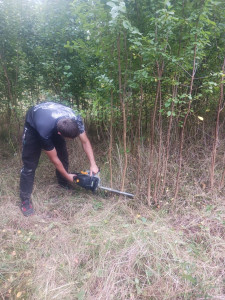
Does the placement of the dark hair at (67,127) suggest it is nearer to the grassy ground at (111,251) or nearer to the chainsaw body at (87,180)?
the chainsaw body at (87,180)

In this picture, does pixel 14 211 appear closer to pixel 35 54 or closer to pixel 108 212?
pixel 108 212

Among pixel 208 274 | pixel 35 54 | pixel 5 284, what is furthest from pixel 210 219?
pixel 35 54

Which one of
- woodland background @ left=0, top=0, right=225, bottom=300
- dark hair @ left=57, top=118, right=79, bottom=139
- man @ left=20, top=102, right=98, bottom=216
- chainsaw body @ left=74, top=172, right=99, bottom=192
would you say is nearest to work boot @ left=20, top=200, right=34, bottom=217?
man @ left=20, top=102, right=98, bottom=216

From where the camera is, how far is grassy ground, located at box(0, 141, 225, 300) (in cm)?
171

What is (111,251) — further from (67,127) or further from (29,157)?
(29,157)

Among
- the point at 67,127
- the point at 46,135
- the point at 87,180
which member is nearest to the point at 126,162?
the point at 87,180

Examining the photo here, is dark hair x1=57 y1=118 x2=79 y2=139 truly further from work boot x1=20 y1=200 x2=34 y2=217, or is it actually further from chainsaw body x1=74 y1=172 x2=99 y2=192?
work boot x1=20 y1=200 x2=34 y2=217

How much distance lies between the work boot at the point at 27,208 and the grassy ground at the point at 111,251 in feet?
0.23

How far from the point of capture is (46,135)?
233cm

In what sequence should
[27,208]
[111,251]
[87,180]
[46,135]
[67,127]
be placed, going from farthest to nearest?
[27,208], [87,180], [46,135], [67,127], [111,251]

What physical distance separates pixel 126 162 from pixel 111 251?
3.70ft

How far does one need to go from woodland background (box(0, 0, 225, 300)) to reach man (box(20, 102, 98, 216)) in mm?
230

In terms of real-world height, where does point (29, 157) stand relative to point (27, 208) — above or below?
above

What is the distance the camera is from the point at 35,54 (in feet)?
12.1
